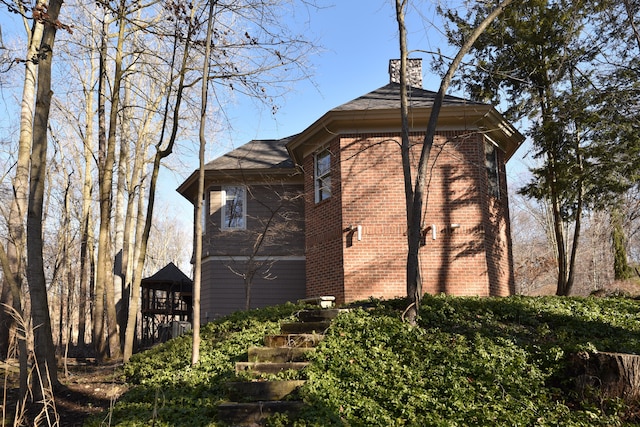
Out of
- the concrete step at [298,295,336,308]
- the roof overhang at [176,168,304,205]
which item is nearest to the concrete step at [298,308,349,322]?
the concrete step at [298,295,336,308]

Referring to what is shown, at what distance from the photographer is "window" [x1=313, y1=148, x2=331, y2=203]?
13138mm

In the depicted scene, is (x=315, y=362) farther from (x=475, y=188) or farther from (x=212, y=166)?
(x=212, y=166)

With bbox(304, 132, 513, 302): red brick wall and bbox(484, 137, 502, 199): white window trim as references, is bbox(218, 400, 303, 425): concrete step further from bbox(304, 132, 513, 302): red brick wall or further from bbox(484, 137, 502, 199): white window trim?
bbox(484, 137, 502, 199): white window trim

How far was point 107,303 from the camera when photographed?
43.9ft

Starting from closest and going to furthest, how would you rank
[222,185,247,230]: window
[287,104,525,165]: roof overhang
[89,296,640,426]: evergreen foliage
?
1. [89,296,640,426]: evergreen foliage
2. [287,104,525,165]: roof overhang
3. [222,185,247,230]: window

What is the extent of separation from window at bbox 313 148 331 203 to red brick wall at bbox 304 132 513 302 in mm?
355

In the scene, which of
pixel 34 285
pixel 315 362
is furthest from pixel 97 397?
pixel 315 362

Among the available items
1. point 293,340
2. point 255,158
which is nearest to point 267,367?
point 293,340

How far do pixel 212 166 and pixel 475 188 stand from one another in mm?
8146

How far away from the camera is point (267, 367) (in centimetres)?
700

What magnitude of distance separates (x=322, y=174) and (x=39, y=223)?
698 centimetres

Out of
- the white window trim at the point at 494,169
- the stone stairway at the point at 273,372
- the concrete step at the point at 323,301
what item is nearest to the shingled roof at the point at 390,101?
the white window trim at the point at 494,169

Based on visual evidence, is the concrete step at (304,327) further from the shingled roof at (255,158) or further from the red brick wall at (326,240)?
the shingled roof at (255,158)

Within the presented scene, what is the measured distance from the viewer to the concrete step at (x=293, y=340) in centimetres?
766
